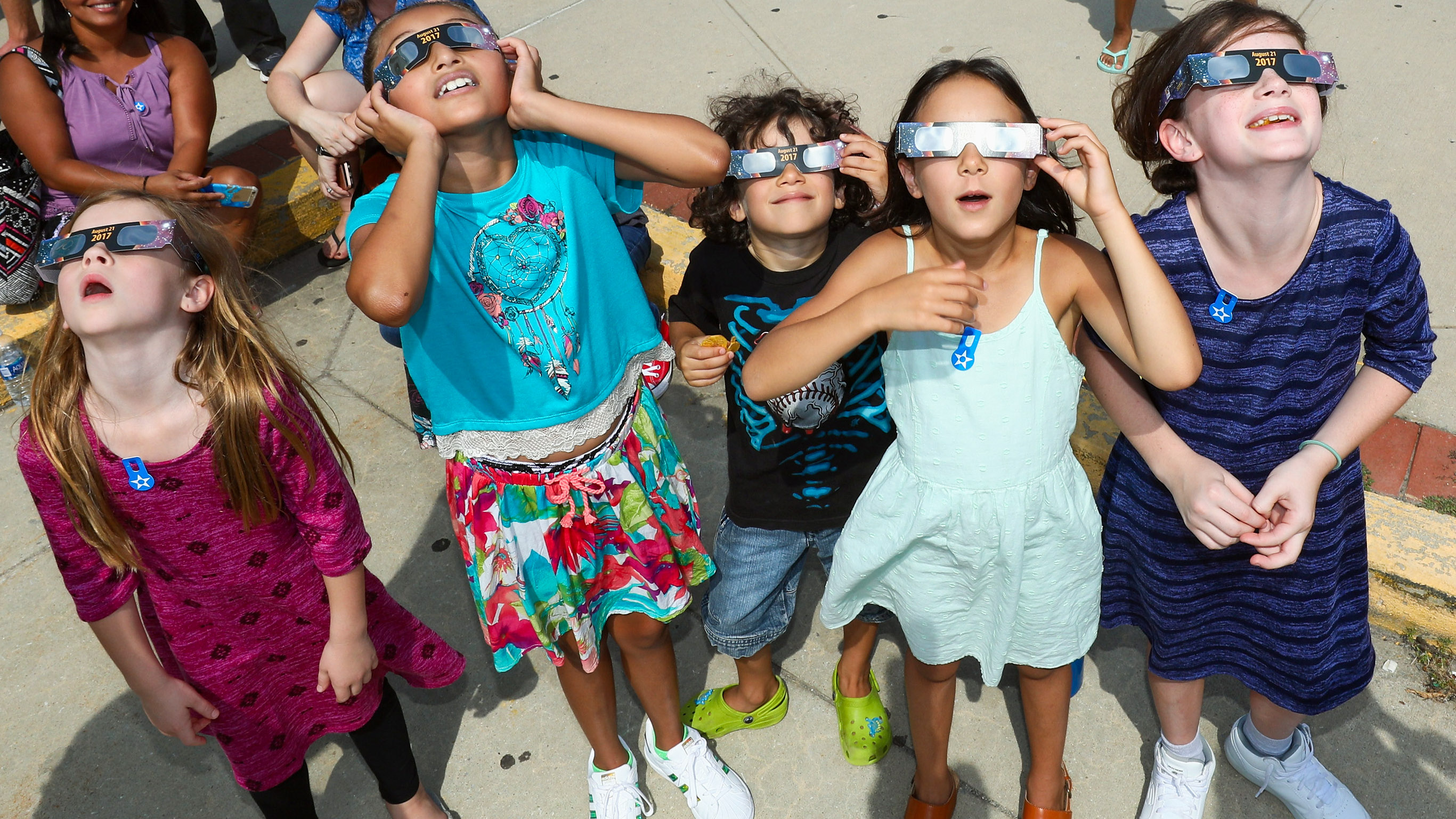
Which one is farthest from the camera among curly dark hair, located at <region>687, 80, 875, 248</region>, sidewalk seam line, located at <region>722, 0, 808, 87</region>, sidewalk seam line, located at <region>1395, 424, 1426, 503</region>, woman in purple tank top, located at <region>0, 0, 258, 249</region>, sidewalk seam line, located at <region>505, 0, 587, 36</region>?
sidewalk seam line, located at <region>505, 0, 587, 36</region>

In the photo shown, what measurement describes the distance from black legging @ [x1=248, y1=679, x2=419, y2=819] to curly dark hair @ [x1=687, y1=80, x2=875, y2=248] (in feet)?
4.25

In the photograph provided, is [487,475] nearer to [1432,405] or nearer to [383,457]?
[383,457]

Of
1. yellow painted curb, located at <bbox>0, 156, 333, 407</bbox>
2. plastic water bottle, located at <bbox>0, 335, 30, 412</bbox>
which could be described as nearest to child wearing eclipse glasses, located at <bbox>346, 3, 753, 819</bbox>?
plastic water bottle, located at <bbox>0, 335, 30, 412</bbox>

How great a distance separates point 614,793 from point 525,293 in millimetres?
1268

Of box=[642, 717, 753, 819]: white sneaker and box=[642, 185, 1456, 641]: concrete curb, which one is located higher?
box=[642, 185, 1456, 641]: concrete curb

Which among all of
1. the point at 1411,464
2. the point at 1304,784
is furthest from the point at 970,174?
the point at 1411,464

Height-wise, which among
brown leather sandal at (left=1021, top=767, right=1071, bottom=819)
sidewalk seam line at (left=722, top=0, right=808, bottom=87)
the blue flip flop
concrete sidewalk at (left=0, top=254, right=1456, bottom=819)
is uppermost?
the blue flip flop

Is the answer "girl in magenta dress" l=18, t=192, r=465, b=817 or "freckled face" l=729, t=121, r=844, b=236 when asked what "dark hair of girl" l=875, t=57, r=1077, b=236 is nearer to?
"freckled face" l=729, t=121, r=844, b=236

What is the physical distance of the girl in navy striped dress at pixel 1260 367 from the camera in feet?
5.86

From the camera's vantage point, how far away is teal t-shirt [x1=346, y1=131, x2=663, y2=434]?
6.37ft

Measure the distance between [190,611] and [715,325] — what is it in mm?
1210

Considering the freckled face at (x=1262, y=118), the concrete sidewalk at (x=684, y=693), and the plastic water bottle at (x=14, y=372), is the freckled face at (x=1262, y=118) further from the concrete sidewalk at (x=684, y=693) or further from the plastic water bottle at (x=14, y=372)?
the plastic water bottle at (x=14, y=372)

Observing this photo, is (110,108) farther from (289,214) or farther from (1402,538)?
(1402,538)

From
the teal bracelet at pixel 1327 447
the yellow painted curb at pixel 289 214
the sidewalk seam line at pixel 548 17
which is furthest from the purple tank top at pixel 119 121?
the teal bracelet at pixel 1327 447
